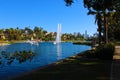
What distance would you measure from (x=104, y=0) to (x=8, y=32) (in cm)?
16011

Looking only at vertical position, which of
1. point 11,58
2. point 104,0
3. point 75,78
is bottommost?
point 75,78

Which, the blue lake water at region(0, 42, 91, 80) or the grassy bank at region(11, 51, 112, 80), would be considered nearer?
the grassy bank at region(11, 51, 112, 80)

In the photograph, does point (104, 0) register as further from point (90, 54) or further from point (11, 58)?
point (90, 54)

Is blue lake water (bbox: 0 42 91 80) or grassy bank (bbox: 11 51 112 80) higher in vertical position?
grassy bank (bbox: 11 51 112 80)

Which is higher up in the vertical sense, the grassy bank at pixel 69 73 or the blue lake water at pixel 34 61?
the grassy bank at pixel 69 73

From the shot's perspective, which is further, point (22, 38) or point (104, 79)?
point (22, 38)

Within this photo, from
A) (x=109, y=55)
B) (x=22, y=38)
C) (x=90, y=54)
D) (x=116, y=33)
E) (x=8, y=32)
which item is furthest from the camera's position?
(x=22, y=38)

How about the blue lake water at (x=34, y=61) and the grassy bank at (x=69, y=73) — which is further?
the blue lake water at (x=34, y=61)

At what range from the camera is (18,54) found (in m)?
11.5

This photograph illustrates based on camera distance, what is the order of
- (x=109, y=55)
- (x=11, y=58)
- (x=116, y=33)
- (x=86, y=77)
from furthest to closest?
1. (x=116, y=33)
2. (x=109, y=55)
3. (x=86, y=77)
4. (x=11, y=58)

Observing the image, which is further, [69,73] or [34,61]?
[34,61]

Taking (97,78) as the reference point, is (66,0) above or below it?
above

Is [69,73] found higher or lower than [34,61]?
higher

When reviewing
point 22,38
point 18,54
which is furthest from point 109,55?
point 22,38
